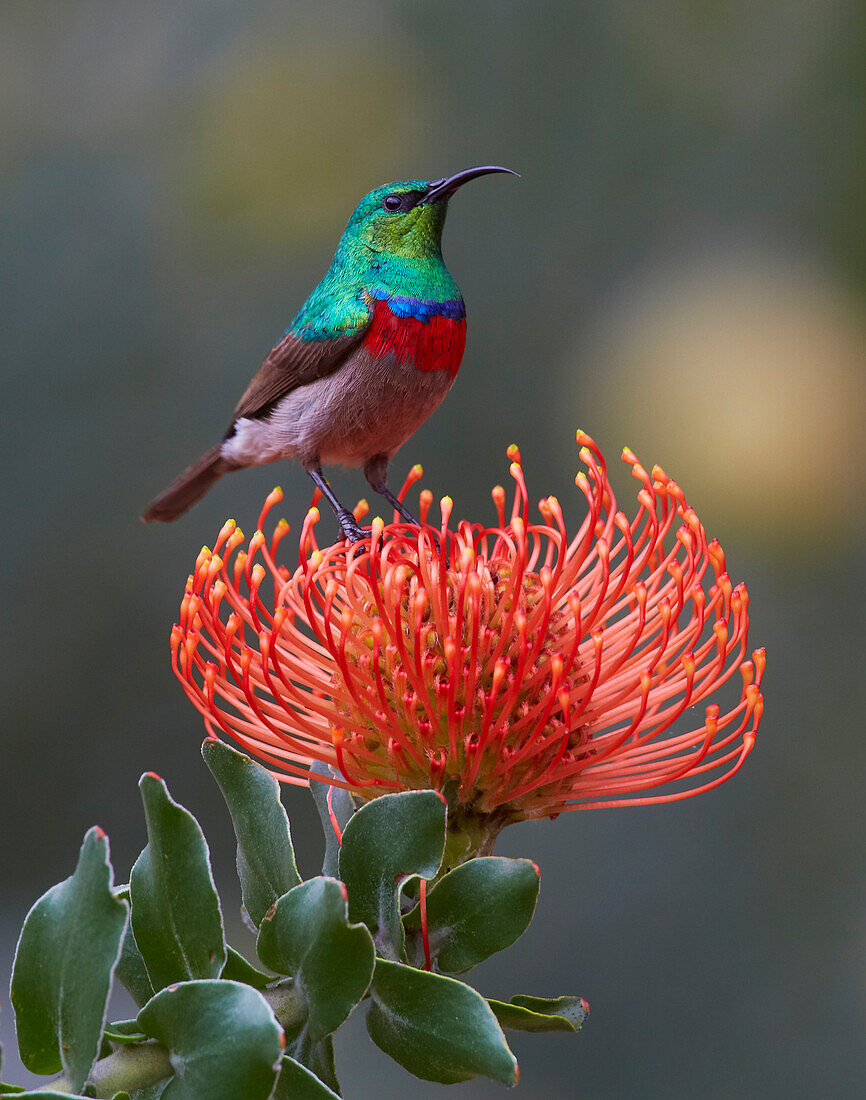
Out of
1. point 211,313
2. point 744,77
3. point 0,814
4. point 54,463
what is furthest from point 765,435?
point 0,814

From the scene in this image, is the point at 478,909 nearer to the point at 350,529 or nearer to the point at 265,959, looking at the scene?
the point at 265,959

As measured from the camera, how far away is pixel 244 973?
1.65 feet

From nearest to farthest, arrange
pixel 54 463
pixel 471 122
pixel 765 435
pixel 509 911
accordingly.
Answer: pixel 509 911, pixel 765 435, pixel 54 463, pixel 471 122

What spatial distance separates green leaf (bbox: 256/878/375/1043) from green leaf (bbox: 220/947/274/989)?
0.02 meters

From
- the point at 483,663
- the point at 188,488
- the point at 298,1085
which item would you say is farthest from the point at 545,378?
the point at 298,1085

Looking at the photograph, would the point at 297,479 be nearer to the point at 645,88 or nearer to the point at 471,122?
the point at 471,122

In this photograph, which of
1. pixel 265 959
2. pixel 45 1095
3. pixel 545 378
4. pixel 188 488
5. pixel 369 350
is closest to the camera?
pixel 45 1095

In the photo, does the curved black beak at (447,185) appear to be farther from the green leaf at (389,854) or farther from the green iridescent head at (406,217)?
the green leaf at (389,854)

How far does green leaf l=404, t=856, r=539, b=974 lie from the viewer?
50 centimetres

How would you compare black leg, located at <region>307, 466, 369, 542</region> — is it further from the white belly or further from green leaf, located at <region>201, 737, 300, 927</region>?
green leaf, located at <region>201, 737, 300, 927</region>

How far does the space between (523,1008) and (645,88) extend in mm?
1810

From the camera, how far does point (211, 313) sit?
1.97m

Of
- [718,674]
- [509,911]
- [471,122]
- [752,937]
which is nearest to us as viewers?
[509,911]

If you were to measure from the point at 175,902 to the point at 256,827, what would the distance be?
7 cm
